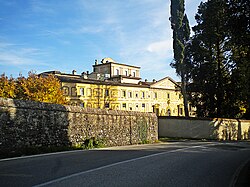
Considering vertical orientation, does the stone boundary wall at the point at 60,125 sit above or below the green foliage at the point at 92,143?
above

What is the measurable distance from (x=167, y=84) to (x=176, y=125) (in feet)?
144

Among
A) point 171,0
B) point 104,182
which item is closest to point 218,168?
point 104,182

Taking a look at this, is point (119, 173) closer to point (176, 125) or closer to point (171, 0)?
point (176, 125)

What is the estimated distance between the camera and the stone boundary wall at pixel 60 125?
1316 centimetres

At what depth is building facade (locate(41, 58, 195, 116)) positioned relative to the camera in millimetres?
57106

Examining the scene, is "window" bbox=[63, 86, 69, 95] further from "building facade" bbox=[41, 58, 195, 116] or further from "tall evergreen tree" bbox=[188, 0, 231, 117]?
"tall evergreen tree" bbox=[188, 0, 231, 117]

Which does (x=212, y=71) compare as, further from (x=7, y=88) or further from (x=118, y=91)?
(x=118, y=91)

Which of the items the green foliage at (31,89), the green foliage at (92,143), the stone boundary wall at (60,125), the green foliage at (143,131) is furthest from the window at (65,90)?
the green foliage at (92,143)

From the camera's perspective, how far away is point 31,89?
134 ft

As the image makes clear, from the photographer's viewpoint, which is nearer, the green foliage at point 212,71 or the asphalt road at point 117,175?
the asphalt road at point 117,175

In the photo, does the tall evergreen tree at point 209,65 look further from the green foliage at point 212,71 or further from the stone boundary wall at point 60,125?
the stone boundary wall at point 60,125

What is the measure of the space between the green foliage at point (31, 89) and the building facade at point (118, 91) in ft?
39.3

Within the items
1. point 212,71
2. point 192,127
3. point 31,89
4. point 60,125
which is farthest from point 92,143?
point 31,89

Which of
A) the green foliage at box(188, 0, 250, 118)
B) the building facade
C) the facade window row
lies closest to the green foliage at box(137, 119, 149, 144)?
the green foliage at box(188, 0, 250, 118)
